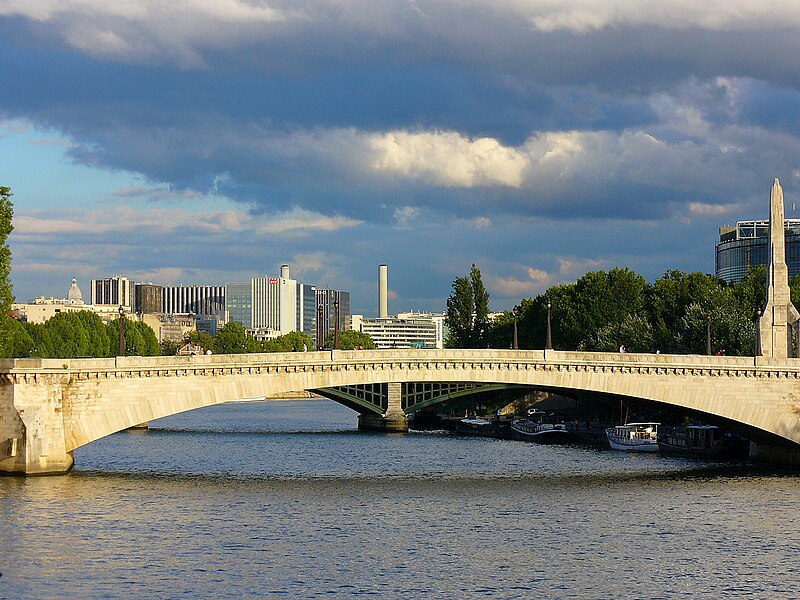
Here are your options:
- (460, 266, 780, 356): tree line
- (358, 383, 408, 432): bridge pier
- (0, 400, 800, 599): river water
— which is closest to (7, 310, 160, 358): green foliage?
(358, 383, 408, 432): bridge pier

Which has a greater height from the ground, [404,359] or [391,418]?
[404,359]

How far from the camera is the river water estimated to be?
40500 millimetres

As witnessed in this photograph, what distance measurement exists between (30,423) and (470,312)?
3376 inches

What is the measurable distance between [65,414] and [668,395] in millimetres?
28876

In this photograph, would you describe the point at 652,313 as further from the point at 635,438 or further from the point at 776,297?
the point at 776,297

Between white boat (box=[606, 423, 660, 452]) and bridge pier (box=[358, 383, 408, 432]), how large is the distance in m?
25.5

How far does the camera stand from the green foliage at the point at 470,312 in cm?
14275

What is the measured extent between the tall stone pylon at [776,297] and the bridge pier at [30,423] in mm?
39464

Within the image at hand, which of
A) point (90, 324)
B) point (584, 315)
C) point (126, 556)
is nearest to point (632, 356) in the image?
point (126, 556)

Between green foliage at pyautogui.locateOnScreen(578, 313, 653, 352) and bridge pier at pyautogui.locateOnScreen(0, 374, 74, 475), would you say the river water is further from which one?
green foliage at pyautogui.locateOnScreen(578, 313, 653, 352)

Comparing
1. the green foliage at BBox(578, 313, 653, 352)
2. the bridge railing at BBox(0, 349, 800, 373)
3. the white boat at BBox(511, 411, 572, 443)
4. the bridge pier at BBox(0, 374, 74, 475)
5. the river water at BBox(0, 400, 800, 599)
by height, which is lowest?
the river water at BBox(0, 400, 800, 599)

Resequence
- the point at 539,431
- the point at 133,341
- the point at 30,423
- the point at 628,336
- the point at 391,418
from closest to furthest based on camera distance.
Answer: the point at 30,423
the point at 539,431
the point at 628,336
the point at 391,418
the point at 133,341

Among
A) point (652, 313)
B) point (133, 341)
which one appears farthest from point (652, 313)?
point (133, 341)

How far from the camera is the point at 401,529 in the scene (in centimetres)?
5016
